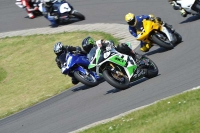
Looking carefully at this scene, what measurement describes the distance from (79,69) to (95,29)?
6.82m

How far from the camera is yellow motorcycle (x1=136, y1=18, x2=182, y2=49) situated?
1575 centimetres

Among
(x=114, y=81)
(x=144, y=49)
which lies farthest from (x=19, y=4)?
(x=114, y=81)

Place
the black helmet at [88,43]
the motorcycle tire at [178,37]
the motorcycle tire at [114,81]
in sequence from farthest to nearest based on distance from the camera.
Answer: the motorcycle tire at [178,37]
the black helmet at [88,43]
the motorcycle tire at [114,81]

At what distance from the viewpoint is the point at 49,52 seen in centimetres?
2153

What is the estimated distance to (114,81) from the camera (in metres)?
13.0

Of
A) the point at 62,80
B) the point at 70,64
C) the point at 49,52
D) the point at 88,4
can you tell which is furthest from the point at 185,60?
the point at 88,4

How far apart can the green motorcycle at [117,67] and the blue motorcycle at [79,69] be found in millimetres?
1534

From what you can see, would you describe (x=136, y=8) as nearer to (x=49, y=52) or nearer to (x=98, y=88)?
(x=49, y=52)

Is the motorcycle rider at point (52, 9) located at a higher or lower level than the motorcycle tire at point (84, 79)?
lower

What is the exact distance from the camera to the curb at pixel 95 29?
1956 centimetres

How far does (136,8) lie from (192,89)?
11858mm

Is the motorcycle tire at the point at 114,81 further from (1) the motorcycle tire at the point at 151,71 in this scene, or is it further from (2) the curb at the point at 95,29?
(2) the curb at the point at 95,29

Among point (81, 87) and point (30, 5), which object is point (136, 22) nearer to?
point (81, 87)

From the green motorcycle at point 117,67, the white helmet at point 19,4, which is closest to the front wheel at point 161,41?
the green motorcycle at point 117,67
